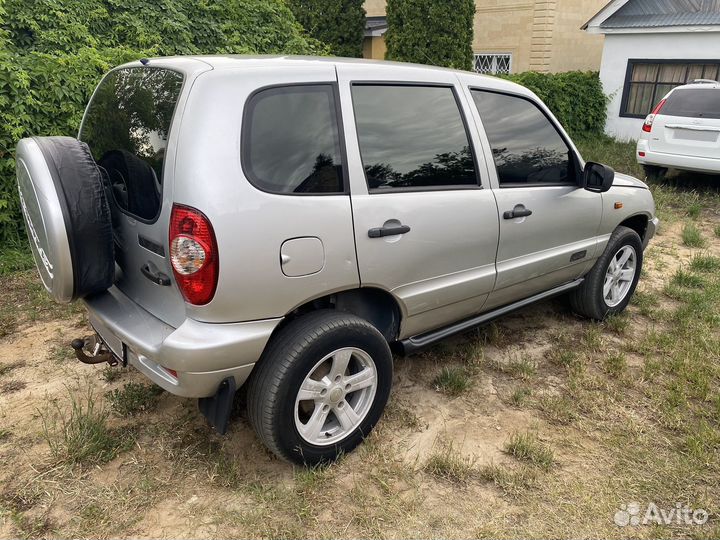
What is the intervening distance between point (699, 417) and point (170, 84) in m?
3.29

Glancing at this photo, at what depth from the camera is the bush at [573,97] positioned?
1252 centimetres

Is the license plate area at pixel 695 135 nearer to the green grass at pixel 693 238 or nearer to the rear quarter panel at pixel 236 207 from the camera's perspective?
the green grass at pixel 693 238

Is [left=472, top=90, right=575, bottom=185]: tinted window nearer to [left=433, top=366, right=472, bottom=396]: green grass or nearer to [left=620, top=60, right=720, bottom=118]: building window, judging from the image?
[left=433, top=366, right=472, bottom=396]: green grass

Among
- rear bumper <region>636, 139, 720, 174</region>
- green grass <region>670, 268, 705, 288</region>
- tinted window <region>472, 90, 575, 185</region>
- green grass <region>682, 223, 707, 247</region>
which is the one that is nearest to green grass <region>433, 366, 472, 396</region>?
tinted window <region>472, 90, 575, 185</region>

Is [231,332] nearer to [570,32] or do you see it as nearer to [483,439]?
[483,439]

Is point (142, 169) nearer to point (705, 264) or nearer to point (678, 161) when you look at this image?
point (705, 264)

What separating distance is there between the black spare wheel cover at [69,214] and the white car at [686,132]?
854 centimetres

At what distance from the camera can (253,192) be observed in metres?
2.23

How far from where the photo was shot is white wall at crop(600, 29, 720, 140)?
11898mm

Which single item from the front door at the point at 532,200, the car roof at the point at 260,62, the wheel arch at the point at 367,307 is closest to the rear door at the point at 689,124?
the front door at the point at 532,200

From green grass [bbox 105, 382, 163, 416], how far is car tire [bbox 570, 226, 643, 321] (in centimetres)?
308

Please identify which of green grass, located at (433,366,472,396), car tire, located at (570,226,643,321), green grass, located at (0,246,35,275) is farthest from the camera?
green grass, located at (0,246,35,275)

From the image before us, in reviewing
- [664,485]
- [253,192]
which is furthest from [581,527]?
[253,192]

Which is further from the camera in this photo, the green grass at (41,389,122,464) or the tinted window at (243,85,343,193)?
the green grass at (41,389,122,464)
